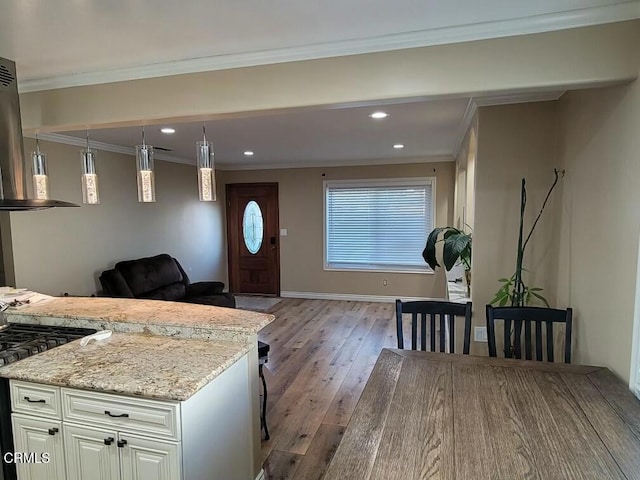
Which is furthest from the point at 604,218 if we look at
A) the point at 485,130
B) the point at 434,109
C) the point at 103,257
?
the point at 103,257

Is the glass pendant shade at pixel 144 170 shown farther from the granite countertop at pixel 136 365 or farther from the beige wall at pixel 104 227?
the beige wall at pixel 104 227

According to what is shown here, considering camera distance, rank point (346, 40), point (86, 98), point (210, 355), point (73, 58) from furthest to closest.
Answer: point (86, 98) < point (73, 58) < point (346, 40) < point (210, 355)

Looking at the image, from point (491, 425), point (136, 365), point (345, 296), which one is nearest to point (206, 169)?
point (136, 365)

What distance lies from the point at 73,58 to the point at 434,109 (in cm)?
262

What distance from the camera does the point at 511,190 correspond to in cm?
281

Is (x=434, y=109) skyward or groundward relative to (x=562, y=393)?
skyward

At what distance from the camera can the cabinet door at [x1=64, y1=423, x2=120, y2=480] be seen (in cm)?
162

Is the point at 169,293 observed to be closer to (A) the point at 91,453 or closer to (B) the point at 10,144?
(B) the point at 10,144

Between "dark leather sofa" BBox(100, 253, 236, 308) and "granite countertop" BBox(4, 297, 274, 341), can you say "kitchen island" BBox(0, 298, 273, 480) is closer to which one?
"granite countertop" BBox(4, 297, 274, 341)

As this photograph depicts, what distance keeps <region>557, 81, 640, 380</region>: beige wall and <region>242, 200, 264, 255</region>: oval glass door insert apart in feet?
18.3

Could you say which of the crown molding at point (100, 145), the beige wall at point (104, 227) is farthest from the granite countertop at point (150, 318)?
the crown molding at point (100, 145)

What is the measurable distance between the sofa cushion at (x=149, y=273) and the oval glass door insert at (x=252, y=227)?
1.97 m

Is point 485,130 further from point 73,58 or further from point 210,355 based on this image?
point 73,58

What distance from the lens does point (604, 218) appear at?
1910 millimetres
